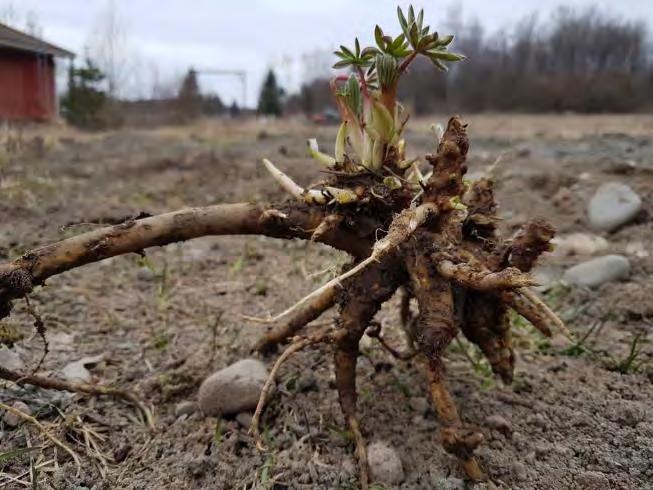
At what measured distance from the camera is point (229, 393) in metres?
1.44

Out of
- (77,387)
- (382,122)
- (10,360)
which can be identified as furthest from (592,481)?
(10,360)

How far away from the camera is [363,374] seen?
1.64 metres

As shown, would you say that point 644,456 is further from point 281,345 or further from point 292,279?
point 292,279

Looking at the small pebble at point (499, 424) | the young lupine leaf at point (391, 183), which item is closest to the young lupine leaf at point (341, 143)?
the young lupine leaf at point (391, 183)

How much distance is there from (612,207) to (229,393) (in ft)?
8.88

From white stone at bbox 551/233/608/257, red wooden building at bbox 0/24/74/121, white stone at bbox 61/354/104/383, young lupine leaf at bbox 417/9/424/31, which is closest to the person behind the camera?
young lupine leaf at bbox 417/9/424/31

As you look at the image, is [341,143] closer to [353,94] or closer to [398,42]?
[353,94]

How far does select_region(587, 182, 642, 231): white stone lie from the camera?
3184 mm

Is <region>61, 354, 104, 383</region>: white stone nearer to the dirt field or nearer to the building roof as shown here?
the dirt field

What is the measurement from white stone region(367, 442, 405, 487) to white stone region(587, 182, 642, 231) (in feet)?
8.21

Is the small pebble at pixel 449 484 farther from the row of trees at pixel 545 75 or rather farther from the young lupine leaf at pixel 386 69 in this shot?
the row of trees at pixel 545 75

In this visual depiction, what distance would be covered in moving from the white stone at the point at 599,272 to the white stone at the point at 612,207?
0.77m

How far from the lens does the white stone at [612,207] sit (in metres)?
3.18

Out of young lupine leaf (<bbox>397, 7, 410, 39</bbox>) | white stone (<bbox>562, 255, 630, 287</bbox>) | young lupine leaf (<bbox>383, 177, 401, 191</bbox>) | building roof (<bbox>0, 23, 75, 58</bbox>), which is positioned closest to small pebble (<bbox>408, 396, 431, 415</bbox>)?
young lupine leaf (<bbox>383, 177, 401, 191</bbox>)
